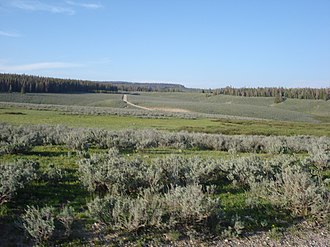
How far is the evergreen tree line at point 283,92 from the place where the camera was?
529ft

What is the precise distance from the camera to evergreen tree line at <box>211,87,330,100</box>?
161 metres

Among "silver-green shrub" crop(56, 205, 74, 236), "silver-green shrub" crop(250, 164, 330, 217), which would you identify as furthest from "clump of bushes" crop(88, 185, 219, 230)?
"silver-green shrub" crop(250, 164, 330, 217)

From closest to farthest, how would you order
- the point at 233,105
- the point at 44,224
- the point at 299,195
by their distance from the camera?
1. the point at 44,224
2. the point at 299,195
3. the point at 233,105

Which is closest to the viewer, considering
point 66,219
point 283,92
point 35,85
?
point 66,219

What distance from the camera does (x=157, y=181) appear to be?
918 cm

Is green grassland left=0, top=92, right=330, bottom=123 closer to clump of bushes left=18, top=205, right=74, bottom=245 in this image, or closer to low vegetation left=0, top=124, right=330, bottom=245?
low vegetation left=0, top=124, right=330, bottom=245

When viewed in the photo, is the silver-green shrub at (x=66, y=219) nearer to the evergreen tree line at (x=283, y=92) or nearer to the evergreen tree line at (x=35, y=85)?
the evergreen tree line at (x=35, y=85)

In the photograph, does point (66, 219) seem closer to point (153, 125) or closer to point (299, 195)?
point (299, 195)

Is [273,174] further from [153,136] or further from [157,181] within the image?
[153,136]

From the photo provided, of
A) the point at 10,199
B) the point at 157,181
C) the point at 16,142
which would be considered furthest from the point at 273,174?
the point at 16,142

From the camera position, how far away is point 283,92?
17600 cm

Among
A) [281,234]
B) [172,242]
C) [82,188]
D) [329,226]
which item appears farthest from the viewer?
[82,188]

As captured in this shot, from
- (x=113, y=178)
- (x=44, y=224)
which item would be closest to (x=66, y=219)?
(x=44, y=224)

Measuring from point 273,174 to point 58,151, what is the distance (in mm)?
9872
